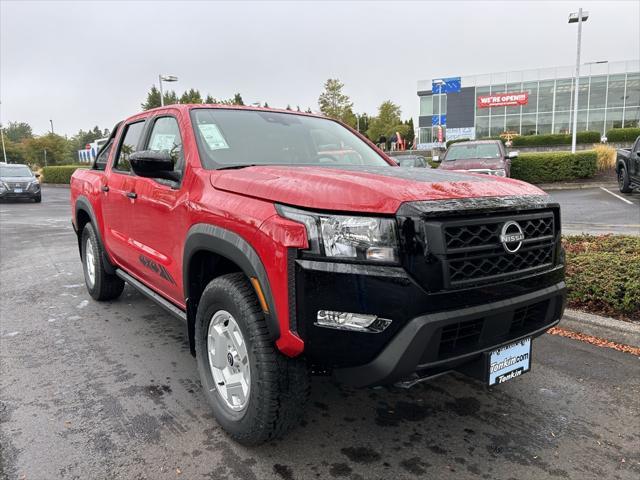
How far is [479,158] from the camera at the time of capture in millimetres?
13844

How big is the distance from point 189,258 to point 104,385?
48.3 inches

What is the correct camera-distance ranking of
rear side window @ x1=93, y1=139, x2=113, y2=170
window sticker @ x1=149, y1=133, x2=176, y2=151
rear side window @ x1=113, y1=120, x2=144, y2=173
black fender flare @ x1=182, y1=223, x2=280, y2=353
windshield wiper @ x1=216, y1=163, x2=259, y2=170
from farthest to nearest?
rear side window @ x1=93, y1=139, x2=113, y2=170
rear side window @ x1=113, y1=120, x2=144, y2=173
window sticker @ x1=149, y1=133, x2=176, y2=151
windshield wiper @ x1=216, y1=163, x2=259, y2=170
black fender flare @ x1=182, y1=223, x2=280, y2=353

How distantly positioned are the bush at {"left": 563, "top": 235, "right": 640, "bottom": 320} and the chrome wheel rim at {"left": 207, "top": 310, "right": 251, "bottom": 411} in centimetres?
336

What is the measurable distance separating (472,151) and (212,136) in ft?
40.6

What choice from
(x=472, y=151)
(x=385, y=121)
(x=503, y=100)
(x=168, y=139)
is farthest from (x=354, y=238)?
(x=385, y=121)

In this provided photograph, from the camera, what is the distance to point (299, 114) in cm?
413

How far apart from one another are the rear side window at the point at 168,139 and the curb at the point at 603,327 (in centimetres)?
348

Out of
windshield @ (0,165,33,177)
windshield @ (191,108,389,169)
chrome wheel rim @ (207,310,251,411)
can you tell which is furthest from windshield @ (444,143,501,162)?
windshield @ (0,165,33,177)

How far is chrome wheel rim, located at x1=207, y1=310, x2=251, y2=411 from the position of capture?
2570 mm

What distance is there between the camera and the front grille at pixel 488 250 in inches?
84.7

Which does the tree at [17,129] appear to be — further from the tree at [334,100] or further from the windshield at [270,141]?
the windshield at [270,141]

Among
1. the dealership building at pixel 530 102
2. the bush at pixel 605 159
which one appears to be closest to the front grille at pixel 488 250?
the bush at pixel 605 159

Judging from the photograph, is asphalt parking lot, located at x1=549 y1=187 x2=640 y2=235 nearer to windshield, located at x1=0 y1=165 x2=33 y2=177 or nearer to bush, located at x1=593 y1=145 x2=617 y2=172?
bush, located at x1=593 y1=145 x2=617 y2=172

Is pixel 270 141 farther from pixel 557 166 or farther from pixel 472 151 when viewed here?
pixel 557 166
